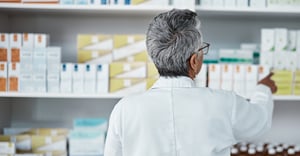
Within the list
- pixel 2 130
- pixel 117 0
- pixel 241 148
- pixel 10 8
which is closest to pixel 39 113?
pixel 2 130

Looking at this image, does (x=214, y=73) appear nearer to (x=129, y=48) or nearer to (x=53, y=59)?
(x=129, y=48)

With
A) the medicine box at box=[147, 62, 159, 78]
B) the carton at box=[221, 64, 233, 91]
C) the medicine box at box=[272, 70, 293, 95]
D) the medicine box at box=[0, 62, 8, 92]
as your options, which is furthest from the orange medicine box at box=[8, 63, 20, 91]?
the medicine box at box=[272, 70, 293, 95]

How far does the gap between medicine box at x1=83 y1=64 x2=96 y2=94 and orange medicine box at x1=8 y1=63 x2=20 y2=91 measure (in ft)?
0.96

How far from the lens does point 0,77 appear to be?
1.90 metres

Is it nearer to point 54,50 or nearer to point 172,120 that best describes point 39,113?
point 54,50

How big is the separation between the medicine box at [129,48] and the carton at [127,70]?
4 centimetres

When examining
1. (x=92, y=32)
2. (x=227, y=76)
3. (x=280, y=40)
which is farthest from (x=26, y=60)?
(x=280, y=40)

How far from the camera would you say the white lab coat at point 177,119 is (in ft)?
4.09

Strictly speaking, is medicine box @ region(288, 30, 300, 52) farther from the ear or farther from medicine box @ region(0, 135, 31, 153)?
A: medicine box @ region(0, 135, 31, 153)

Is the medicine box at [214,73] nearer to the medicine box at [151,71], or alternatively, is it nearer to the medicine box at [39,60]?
the medicine box at [151,71]

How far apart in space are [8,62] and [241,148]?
3.71 ft

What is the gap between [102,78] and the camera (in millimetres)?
1908

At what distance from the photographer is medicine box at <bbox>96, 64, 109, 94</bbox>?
6.23ft

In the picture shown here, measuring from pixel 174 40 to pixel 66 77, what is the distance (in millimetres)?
821
